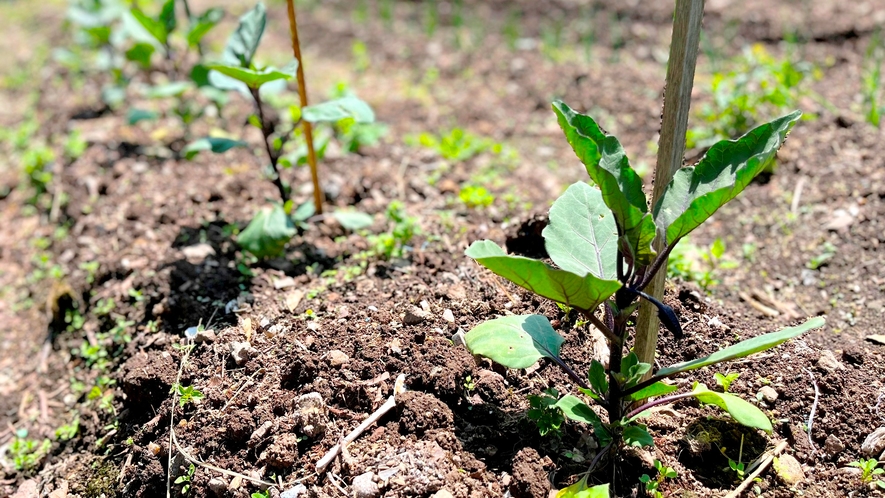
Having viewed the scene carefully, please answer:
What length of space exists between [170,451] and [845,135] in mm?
3370

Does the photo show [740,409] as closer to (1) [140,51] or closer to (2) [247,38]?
(2) [247,38]

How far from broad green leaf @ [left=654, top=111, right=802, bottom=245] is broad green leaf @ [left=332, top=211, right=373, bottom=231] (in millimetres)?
1391

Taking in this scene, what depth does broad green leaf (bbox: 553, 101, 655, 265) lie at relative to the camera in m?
1.72

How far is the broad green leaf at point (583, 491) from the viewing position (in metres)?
1.76

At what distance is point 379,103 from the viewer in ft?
15.0

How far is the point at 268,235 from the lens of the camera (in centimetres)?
274

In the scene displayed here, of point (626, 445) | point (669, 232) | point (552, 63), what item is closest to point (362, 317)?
point (626, 445)

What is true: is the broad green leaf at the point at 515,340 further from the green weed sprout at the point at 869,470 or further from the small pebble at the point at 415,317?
the green weed sprout at the point at 869,470

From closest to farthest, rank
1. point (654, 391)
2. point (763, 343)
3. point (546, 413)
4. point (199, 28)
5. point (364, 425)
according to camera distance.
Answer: point (763, 343) < point (654, 391) < point (546, 413) < point (364, 425) < point (199, 28)

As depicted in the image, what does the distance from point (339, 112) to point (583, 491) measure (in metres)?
1.60

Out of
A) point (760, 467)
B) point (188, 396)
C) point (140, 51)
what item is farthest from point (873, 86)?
point (140, 51)

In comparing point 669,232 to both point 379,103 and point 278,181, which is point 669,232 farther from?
point 379,103

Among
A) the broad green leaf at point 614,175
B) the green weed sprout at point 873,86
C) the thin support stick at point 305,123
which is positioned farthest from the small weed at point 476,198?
the green weed sprout at point 873,86

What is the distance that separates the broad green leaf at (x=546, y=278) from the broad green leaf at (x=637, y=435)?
37 cm
